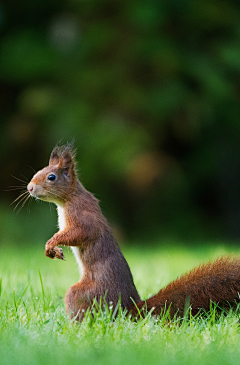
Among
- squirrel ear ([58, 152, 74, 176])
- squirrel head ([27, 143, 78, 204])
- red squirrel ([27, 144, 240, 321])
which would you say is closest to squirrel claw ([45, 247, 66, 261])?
red squirrel ([27, 144, 240, 321])

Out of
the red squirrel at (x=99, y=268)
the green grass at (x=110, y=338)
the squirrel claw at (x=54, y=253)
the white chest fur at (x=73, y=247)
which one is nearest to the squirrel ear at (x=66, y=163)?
the red squirrel at (x=99, y=268)

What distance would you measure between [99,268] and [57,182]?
463 mm

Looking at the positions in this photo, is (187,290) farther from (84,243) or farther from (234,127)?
(234,127)

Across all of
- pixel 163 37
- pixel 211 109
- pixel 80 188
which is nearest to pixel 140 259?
pixel 80 188

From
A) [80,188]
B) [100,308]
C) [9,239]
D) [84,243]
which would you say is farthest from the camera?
[9,239]

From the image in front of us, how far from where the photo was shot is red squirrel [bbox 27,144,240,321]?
226 cm

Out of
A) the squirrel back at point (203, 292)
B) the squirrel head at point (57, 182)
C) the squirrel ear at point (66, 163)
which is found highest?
the squirrel ear at point (66, 163)

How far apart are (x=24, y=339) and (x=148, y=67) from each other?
6104 mm

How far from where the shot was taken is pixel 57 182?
2.49 m

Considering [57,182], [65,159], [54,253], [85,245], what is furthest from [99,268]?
[65,159]

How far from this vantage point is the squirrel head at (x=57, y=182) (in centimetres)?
247

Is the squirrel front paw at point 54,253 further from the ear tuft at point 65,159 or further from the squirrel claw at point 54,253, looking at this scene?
the ear tuft at point 65,159

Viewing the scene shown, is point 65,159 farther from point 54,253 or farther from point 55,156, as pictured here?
point 54,253

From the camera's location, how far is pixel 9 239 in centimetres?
695
